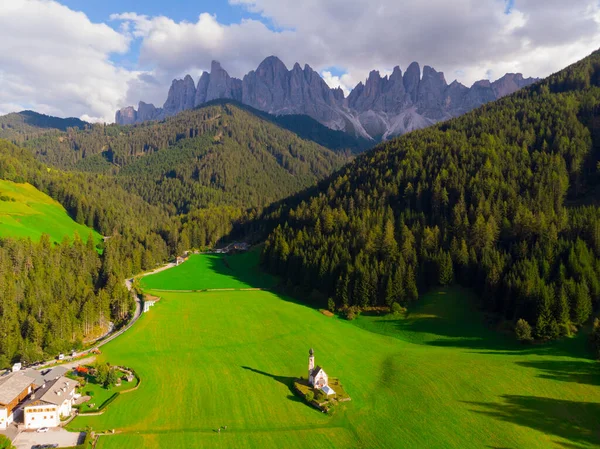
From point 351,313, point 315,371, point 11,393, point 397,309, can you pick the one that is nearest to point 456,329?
point 397,309

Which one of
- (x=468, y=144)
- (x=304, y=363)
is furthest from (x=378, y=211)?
(x=304, y=363)

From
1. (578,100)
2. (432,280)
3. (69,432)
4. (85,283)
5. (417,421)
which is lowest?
(69,432)

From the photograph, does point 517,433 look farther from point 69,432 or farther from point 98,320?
point 98,320

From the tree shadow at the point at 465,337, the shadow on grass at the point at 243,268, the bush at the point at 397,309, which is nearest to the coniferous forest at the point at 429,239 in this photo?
the bush at the point at 397,309

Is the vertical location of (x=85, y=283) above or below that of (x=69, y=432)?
above

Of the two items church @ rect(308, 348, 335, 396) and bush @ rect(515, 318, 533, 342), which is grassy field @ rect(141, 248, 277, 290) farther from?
bush @ rect(515, 318, 533, 342)

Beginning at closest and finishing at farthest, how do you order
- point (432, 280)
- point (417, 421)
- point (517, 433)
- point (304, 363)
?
1. point (517, 433)
2. point (417, 421)
3. point (304, 363)
4. point (432, 280)

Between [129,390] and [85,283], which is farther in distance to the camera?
[85,283]
